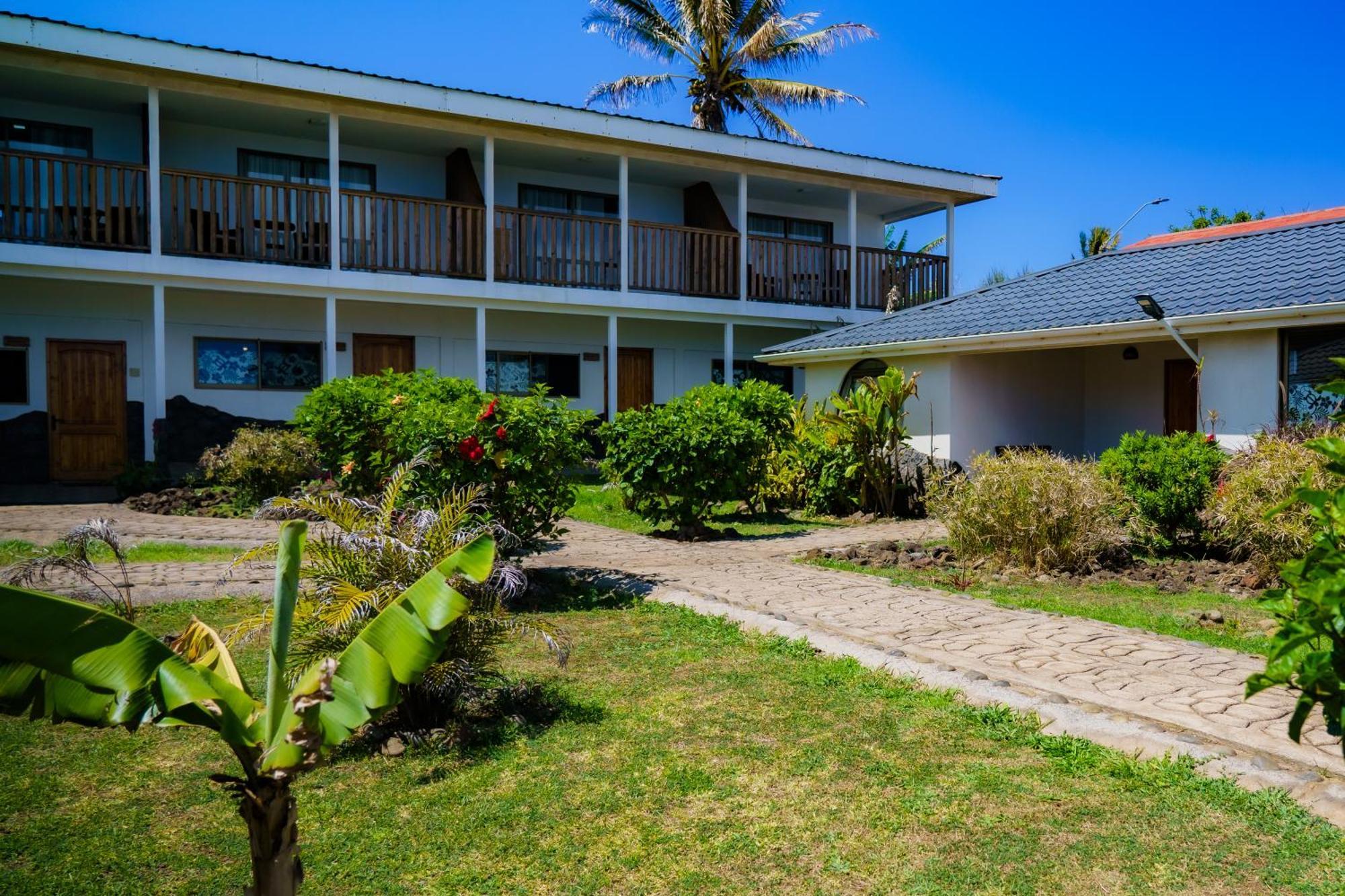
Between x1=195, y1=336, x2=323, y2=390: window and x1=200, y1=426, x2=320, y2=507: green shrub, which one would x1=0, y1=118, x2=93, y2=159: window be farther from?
x1=200, y1=426, x2=320, y2=507: green shrub

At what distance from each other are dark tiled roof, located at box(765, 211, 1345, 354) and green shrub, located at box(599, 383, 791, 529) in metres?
4.73

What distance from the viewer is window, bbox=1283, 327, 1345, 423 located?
36.0 feet

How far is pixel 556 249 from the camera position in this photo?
18891 millimetres

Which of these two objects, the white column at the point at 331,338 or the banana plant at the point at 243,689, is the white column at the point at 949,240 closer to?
the white column at the point at 331,338

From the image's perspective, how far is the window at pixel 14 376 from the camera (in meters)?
15.8

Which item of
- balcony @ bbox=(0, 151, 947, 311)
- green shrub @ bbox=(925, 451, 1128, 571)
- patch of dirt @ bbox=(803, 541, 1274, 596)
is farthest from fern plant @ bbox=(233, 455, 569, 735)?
balcony @ bbox=(0, 151, 947, 311)

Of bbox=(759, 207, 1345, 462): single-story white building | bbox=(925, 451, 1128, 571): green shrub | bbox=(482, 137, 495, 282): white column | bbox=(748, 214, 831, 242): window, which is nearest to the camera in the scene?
bbox=(925, 451, 1128, 571): green shrub

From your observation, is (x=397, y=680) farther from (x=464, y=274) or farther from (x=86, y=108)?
(x=86, y=108)

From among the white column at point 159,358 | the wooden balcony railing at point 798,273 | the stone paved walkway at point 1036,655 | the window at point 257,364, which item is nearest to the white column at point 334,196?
the window at point 257,364

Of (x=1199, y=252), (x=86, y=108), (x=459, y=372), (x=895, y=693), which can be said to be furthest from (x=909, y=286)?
(x=895, y=693)

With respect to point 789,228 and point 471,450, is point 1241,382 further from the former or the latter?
point 789,228

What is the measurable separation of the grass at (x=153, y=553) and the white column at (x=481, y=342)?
762 centimetres

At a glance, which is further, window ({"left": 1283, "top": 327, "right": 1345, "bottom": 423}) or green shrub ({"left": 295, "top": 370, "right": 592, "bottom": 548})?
window ({"left": 1283, "top": 327, "right": 1345, "bottom": 423})

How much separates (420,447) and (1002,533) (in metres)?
5.68
